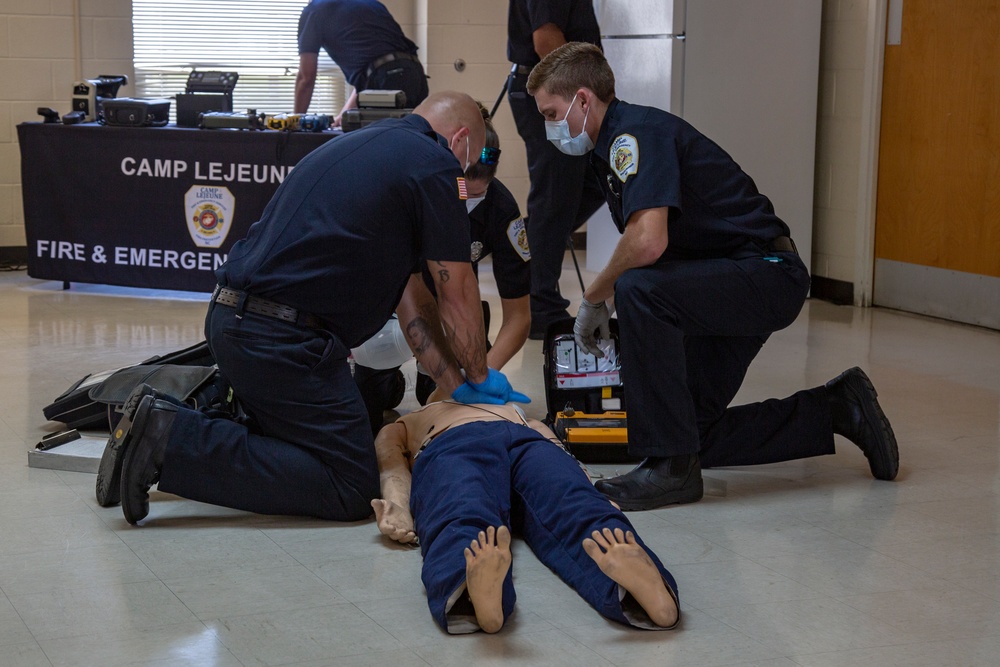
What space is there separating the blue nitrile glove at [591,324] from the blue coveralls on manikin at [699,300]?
0.43 feet

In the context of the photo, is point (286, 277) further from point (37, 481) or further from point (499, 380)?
point (37, 481)

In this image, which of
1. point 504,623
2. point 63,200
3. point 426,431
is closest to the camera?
point 504,623

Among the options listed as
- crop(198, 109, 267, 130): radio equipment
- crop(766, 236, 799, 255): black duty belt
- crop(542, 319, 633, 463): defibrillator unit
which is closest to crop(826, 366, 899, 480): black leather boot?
crop(766, 236, 799, 255): black duty belt

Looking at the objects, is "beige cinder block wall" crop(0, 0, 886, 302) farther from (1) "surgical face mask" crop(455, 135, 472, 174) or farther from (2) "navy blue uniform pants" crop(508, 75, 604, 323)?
(1) "surgical face mask" crop(455, 135, 472, 174)

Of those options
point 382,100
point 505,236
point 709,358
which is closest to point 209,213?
point 382,100

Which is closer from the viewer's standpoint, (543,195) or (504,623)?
(504,623)

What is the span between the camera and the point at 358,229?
7.94 feet

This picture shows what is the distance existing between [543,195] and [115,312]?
6.08 feet

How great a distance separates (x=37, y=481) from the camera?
274 centimetres

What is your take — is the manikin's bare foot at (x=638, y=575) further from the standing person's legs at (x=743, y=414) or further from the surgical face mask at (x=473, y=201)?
the surgical face mask at (x=473, y=201)

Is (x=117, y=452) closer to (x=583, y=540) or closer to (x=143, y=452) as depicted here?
(x=143, y=452)

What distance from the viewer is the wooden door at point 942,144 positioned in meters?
4.68

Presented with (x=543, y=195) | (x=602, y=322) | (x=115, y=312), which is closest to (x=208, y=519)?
(x=602, y=322)

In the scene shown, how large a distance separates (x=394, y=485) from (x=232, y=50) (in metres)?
4.61
